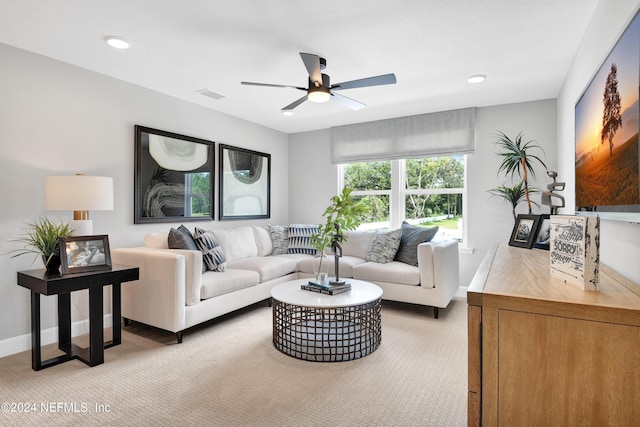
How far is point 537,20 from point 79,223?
3.69 meters

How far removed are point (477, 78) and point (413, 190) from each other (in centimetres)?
181

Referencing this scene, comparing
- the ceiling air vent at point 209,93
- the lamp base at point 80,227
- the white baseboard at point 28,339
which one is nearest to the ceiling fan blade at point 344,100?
the ceiling air vent at point 209,93

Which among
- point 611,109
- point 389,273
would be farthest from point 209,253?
point 611,109

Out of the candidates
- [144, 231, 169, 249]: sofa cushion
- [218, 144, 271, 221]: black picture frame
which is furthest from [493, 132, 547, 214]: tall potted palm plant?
[144, 231, 169, 249]: sofa cushion

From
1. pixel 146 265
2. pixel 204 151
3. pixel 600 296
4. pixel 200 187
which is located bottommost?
pixel 146 265

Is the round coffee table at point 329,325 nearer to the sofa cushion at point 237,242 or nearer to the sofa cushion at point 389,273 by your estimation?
the sofa cushion at point 389,273

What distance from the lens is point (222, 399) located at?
80.2 inches

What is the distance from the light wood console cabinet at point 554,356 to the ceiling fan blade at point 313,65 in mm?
1915

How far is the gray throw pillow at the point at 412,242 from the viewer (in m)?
3.93

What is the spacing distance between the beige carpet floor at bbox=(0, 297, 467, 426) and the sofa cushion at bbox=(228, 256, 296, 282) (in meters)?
0.88

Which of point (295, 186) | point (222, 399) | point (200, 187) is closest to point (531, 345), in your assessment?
point (222, 399)

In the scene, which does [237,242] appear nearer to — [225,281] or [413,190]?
[225,281]

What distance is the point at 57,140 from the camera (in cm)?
296

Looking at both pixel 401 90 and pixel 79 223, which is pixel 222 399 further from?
pixel 401 90
